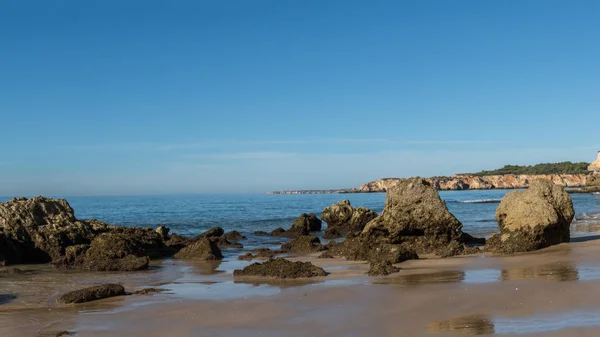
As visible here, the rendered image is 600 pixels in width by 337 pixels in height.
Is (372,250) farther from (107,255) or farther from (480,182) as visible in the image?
(480,182)

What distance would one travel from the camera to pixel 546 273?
1159cm

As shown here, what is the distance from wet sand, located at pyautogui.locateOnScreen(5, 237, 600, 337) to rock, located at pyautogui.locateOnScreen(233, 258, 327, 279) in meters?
0.44

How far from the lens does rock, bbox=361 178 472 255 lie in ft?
59.2

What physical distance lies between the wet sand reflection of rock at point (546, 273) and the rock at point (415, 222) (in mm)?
5210

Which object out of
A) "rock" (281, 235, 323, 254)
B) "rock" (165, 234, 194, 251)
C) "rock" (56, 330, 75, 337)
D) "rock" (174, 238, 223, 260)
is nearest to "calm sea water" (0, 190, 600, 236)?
"rock" (165, 234, 194, 251)

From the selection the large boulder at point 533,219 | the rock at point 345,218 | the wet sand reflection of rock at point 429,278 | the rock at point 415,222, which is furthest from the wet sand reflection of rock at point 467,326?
the rock at point 345,218

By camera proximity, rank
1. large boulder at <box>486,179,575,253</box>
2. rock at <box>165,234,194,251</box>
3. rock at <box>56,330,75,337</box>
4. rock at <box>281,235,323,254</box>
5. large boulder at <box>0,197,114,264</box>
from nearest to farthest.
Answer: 1. rock at <box>56,330,75,337</box>
2. large boulder at <box>486,179,575,253</box>
3. large boulder at <box>0,197,114,264</box>
4. rock at <box>281,235,323,254</box>
5. rock at <box>165,234,194,251</box>

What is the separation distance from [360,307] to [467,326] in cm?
211

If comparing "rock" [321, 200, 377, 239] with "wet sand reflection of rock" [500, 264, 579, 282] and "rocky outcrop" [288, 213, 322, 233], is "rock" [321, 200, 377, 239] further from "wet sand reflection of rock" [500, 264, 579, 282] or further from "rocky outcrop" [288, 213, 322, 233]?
"wet sand reflection of rock" [500, 264, 579, 282]

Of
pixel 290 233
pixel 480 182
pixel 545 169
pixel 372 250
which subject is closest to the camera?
pixel 372 250

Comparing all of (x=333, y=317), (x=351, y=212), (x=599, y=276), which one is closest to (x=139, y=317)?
(x=333, y=317)

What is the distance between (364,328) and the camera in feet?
25.4

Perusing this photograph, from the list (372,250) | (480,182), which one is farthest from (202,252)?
(480,182)

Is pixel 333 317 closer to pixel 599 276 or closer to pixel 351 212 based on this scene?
pixel 599 276
